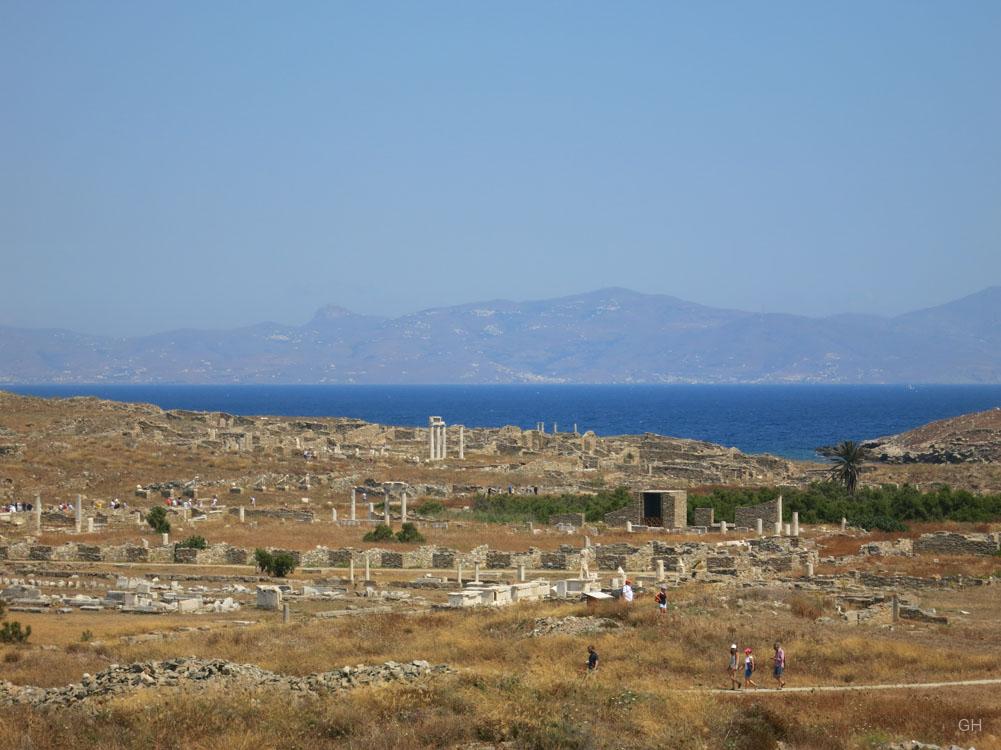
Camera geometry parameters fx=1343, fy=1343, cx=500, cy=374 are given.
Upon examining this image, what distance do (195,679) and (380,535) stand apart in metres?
27.9

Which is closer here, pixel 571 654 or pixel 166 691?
pixel 166 691

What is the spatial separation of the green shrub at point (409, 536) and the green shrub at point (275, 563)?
741cm

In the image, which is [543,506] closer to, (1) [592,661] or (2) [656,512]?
(2) [656,512]

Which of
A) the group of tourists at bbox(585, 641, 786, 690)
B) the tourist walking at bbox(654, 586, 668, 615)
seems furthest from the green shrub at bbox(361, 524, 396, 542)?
the group of tourists at bbox(585, 641, 786, 690)

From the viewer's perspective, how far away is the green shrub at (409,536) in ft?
155

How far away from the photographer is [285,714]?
18.4 meters

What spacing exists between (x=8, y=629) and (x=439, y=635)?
8.81 meters

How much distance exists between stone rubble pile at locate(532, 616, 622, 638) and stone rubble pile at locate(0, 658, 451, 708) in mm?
5913

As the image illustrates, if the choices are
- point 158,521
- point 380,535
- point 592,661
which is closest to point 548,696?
point 592,661

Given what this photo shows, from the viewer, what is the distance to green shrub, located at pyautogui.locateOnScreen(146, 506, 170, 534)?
158 feet

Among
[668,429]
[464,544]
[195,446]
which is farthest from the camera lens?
[668,429]

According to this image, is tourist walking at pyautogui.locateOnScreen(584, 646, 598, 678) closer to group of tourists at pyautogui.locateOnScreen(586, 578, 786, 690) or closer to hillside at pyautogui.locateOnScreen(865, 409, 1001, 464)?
group of tourists at pyautogui.locateOnScreen(586, 578, 786, 690)

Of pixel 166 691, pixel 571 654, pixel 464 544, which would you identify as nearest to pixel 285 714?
pixel 166 691

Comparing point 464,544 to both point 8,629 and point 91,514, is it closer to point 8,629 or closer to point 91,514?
point 91,514
